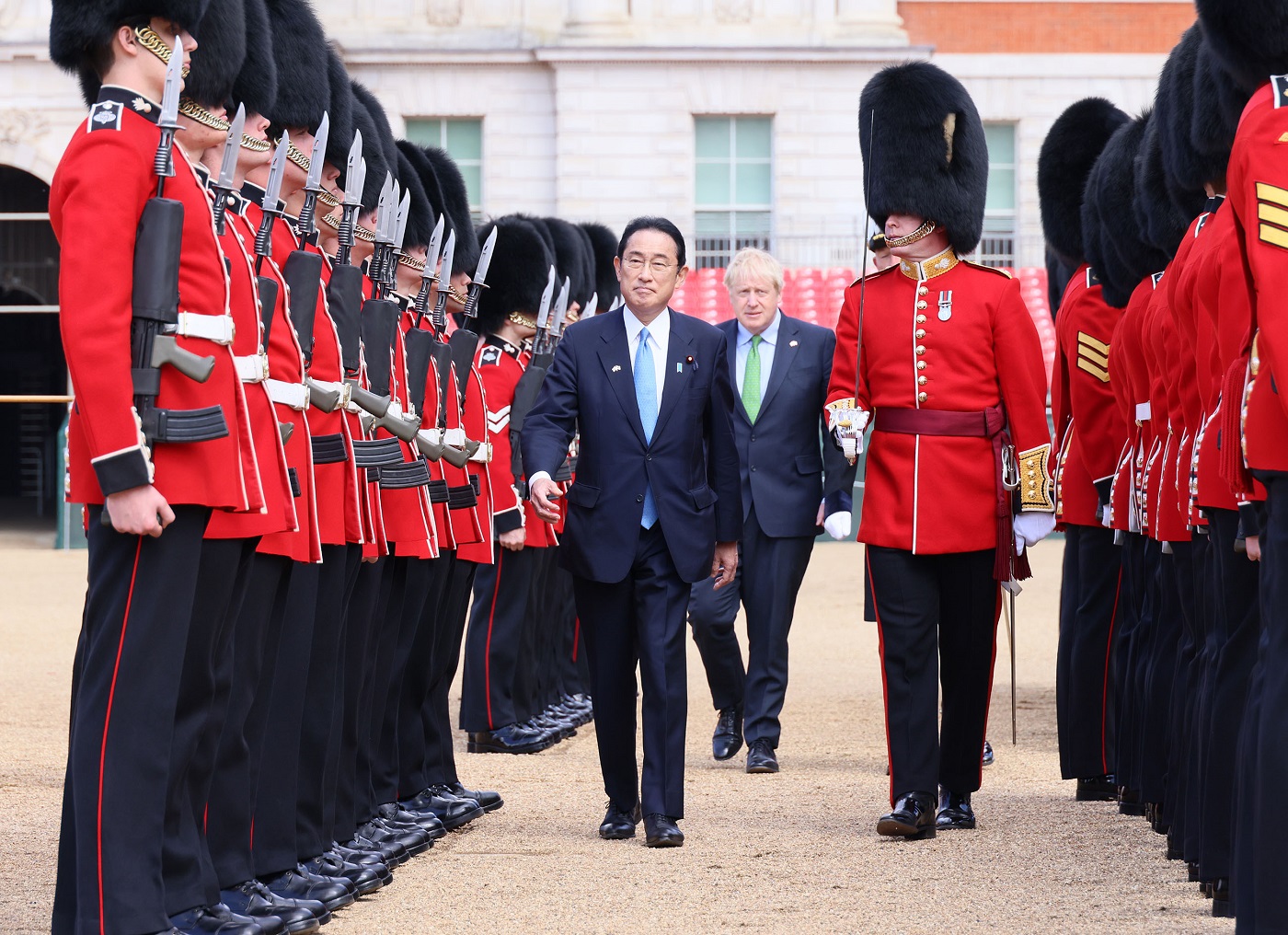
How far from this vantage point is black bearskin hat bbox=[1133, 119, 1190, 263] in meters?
5.40

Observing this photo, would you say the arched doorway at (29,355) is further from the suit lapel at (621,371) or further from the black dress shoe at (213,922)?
the black dress shoe at (213,922)

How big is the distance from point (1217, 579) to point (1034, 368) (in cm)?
151

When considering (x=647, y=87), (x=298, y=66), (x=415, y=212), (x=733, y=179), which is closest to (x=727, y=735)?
(x=415, y=212)

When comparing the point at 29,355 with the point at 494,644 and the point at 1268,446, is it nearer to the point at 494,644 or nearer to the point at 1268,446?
the point at 494,644

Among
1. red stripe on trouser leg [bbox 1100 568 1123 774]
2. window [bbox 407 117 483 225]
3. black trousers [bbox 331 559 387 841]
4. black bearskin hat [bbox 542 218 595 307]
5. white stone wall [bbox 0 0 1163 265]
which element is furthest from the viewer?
window [bbox 407 117 483 225]

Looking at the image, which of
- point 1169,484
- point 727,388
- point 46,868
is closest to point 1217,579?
point 1169,484

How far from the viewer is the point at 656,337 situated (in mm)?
5562

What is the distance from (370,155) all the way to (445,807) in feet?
6.22

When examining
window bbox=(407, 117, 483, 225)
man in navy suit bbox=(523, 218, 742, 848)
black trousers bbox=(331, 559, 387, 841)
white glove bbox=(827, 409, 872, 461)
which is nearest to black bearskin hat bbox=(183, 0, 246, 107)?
black trousers bbox=(331, 559, 387, 841)

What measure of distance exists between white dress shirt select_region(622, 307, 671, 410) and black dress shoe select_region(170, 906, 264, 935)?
219 cm

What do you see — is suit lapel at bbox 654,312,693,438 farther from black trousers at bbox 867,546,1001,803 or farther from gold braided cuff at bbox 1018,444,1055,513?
gold braided cuff at bbox 1018,444,1055,513

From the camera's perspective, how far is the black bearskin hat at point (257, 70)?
462cm

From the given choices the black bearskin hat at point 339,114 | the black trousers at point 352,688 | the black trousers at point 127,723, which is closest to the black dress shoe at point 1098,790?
the black trousers at point 352,688

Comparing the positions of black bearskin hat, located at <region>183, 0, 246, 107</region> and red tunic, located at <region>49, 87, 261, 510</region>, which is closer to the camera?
red tunic, located at <region>49, 87, 261, 510</region>
